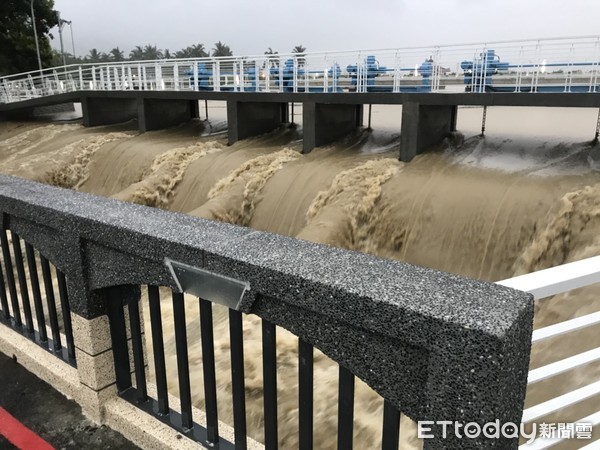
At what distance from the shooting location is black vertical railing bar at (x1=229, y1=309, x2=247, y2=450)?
7.27 feet

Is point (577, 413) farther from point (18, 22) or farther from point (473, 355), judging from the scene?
point (18, 22)

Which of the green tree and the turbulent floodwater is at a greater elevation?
the green tree

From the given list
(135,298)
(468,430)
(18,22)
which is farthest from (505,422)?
(18,22)

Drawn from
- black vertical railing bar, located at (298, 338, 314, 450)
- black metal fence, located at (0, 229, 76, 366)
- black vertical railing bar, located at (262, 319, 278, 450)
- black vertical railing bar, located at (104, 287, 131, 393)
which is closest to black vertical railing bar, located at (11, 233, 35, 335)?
black metal fence, located at (0, 229, 76, 366)

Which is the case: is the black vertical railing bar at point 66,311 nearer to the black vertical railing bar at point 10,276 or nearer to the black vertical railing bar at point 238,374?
the black vertical railing bar at point 10,276

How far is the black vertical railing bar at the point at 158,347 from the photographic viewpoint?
2.54m

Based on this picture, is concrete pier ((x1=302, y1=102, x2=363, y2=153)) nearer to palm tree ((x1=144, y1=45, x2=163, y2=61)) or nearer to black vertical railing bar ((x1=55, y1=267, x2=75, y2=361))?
black vertical railing bar ((x1=55, y1=267, x2=75, y2=361))

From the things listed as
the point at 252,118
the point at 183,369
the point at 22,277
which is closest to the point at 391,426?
the point at 183,369

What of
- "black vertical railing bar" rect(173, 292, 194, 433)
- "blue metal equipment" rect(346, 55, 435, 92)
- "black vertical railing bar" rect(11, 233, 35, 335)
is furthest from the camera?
"blue metal equipment" rect(346, 55, 435, 92)

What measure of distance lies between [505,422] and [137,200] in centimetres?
1290

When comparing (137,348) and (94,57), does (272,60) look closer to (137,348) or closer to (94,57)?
(137,348)

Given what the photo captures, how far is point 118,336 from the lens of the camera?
9.66ft

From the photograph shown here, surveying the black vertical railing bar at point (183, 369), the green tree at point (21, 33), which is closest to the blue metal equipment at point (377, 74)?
the black vertical railing bar at point (183, 369)

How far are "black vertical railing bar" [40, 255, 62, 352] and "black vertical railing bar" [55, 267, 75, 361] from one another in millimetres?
57
